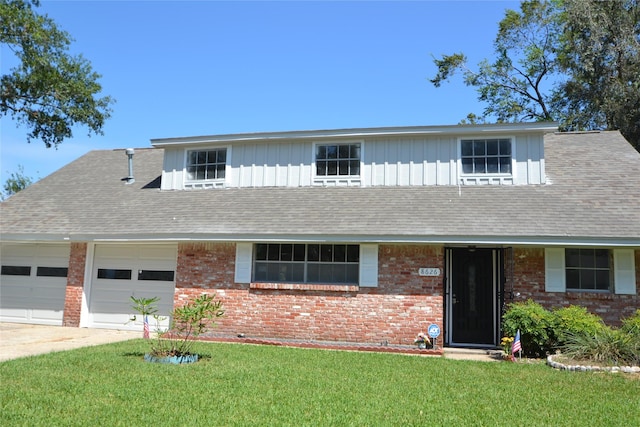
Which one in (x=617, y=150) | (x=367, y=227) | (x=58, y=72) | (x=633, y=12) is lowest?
(x=367, y=227)

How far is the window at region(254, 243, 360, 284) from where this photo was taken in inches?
506

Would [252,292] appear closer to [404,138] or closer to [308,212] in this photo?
[308,212]

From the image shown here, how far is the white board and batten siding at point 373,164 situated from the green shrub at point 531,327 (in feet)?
13.2

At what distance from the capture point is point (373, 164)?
14781 millimetres

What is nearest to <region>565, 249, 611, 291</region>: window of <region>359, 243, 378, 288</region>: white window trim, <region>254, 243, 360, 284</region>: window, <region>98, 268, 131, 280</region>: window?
<region>359, 243, 378, 288</region>: white window trim

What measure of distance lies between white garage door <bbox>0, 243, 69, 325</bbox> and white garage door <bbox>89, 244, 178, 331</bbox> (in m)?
1.14

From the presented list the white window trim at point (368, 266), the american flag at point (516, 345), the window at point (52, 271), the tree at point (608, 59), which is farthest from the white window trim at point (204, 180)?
the tree at point (608, 59)

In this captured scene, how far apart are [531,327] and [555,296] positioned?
1.42m

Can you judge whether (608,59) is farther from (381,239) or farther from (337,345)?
(337,345)

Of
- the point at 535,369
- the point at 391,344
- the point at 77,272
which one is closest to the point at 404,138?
the point at 391,344

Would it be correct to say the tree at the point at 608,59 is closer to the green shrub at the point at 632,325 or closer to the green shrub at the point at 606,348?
the green shrub at the point at 632,325

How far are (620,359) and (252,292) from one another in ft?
25.4

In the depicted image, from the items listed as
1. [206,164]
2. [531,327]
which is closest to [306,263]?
[206,164]

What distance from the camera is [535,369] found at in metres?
9.46
